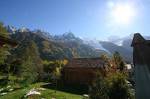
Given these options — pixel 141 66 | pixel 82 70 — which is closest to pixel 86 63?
pixel 82 70

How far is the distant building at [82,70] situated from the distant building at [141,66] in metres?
36.6

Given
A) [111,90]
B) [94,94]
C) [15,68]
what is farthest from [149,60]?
[15,68]

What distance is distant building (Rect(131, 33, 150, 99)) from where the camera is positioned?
23.4 ft

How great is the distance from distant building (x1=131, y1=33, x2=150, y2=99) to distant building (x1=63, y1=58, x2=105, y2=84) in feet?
120

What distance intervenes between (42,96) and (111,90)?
12111mm

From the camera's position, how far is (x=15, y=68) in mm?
55406

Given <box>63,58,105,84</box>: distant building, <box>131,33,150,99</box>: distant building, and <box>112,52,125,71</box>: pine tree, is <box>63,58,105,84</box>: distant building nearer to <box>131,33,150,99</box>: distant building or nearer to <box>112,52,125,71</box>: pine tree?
<box>112,52,125,71</box>: pine tree

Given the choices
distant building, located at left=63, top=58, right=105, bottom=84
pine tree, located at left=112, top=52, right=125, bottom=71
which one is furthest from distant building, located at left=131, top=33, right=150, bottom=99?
distant building, located at left=63, top=58, right=105, bottom=84

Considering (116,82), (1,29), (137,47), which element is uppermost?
(1,29)

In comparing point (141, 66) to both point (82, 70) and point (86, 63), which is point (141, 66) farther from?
point (86, 63)

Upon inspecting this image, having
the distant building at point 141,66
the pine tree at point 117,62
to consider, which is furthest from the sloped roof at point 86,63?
the distant building at point 141,66

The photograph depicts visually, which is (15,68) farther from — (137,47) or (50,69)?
(137,47)

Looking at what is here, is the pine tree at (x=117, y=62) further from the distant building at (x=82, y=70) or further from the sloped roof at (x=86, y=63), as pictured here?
the sloped roof at (x=86, y=63)

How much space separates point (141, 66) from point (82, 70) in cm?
3978
